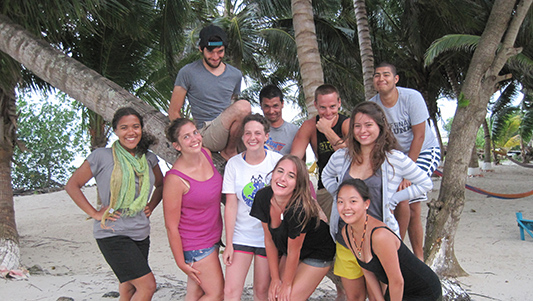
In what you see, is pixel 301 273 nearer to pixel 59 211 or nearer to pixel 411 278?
pixel 411 278

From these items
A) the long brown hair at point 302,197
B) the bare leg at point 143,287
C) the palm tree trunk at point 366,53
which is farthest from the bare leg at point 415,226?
the palm tree trunk at point 366,53

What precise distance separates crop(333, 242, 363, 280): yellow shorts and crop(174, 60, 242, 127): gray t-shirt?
1770 millimetres

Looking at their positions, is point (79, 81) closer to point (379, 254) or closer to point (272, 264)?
point (272, 264)

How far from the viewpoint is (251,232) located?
3336 mm

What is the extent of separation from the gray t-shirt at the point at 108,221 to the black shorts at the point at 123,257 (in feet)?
0.18

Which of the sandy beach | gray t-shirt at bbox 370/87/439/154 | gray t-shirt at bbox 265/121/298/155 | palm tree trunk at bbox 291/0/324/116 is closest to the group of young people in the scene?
gray t-shirt at bbox 370/87/439/154

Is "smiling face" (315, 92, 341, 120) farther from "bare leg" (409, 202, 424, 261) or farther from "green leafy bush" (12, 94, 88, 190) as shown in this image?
"green leafy bush" (12, 94, 88, 190)

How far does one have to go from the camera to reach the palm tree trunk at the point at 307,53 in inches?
207

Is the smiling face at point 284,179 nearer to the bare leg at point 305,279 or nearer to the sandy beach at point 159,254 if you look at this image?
the bare leg at point 305,279

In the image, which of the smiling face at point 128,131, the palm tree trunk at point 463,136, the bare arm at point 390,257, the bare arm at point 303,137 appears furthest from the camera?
the palm tree trunk at point 463,136

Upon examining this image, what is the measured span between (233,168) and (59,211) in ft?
43.1

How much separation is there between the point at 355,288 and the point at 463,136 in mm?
3137

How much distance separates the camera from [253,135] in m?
3.25

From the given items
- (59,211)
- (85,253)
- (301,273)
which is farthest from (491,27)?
(59,211)
